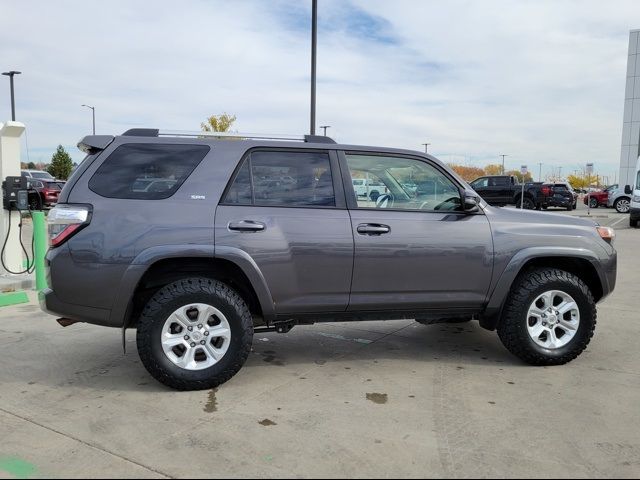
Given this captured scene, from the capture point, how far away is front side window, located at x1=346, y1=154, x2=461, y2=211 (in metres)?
4.54

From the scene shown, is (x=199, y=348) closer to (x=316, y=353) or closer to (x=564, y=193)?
(x=316, y=353)

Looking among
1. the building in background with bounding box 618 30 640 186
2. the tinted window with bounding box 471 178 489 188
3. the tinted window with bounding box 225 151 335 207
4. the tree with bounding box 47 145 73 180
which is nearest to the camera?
the tinted window with bounding box 225 151 335 207

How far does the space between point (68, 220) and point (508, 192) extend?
2778cm

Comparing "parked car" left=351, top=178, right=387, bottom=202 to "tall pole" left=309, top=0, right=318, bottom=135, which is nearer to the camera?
"parked car" left=351, top=178, right=387, bottom=202

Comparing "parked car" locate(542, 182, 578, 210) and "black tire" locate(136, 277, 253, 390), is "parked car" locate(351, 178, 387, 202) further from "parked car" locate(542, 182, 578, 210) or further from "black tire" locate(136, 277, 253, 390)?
"parked car" locate(542, 182, 578, 210)

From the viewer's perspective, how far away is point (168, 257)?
396 cm

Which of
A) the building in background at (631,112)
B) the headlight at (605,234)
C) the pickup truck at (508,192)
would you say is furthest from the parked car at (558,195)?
the headlight at (605,234)

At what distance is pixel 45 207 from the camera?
24.6m

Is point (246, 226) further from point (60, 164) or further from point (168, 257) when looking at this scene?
point (60, 164)

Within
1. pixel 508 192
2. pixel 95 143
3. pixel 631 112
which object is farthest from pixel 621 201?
pixel 95 143

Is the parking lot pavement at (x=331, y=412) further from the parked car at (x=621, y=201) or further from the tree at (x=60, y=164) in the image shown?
the tree at (x=60, y=164)

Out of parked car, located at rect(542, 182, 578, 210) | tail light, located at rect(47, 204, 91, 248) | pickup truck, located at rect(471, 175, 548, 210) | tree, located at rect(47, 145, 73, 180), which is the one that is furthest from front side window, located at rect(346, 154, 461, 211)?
tree, located at rect(47, 145, 73, 180)

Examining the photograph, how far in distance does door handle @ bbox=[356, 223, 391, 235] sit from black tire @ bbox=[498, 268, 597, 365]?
4.07 feet

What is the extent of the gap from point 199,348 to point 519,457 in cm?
223
